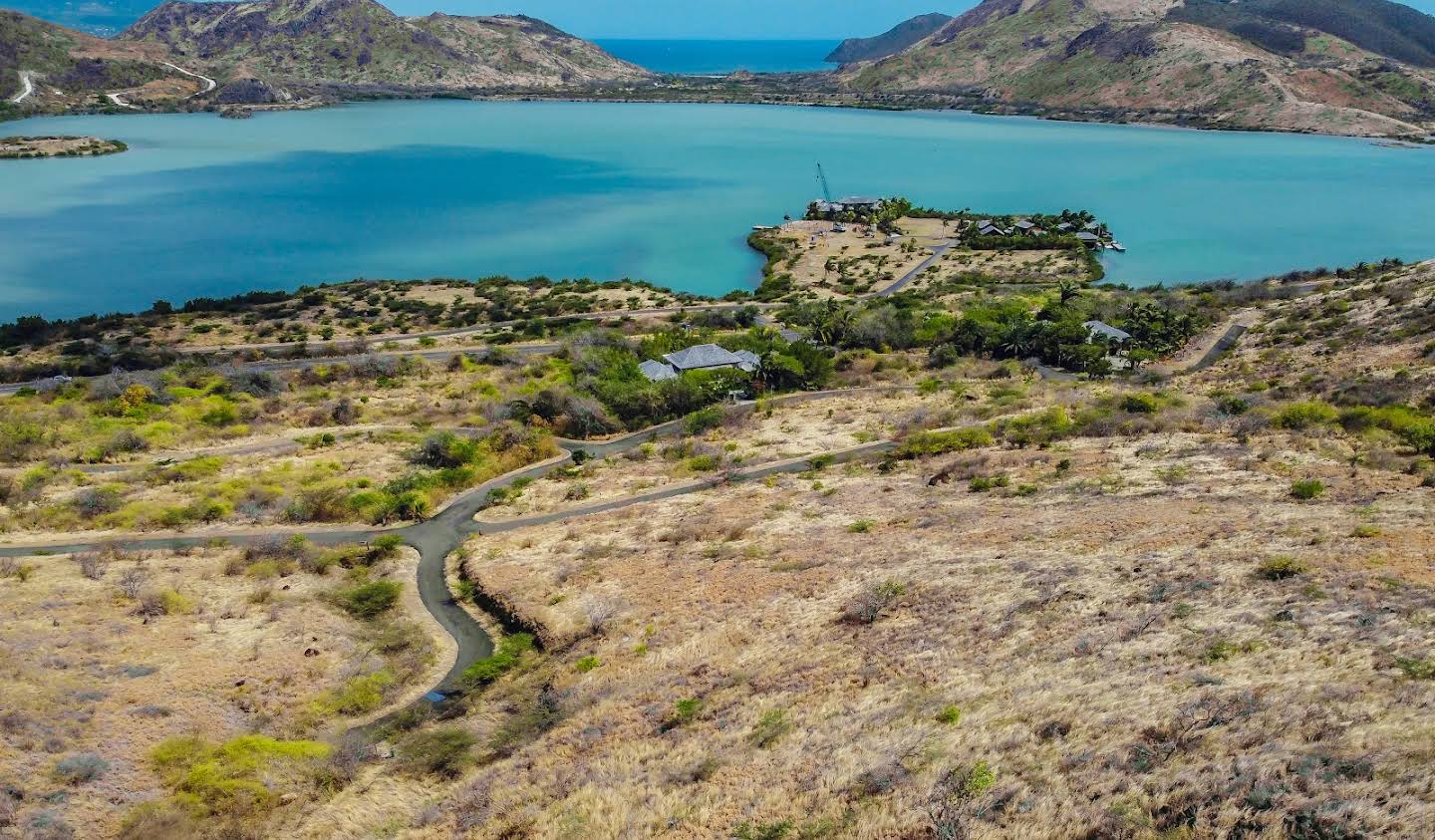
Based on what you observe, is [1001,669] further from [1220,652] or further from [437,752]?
[437,752]

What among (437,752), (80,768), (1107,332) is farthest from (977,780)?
(1107,332)

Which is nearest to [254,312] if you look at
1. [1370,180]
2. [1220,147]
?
[1370,180]

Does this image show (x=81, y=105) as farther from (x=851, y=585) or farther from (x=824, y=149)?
(x=851, y=585)

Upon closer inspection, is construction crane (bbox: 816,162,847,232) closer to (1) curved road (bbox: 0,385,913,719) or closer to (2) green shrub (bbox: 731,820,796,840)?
(1) curved road (bbox: 0,385,913,719)

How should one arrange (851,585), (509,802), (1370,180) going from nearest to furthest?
(509,802) → (851,585) → (1370,180)

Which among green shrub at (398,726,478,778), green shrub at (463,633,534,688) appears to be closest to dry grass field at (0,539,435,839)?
green shrub at (463,633,534,688)

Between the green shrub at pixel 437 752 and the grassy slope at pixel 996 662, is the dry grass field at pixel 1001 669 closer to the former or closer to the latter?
the grassy slope at pixel 996 662
